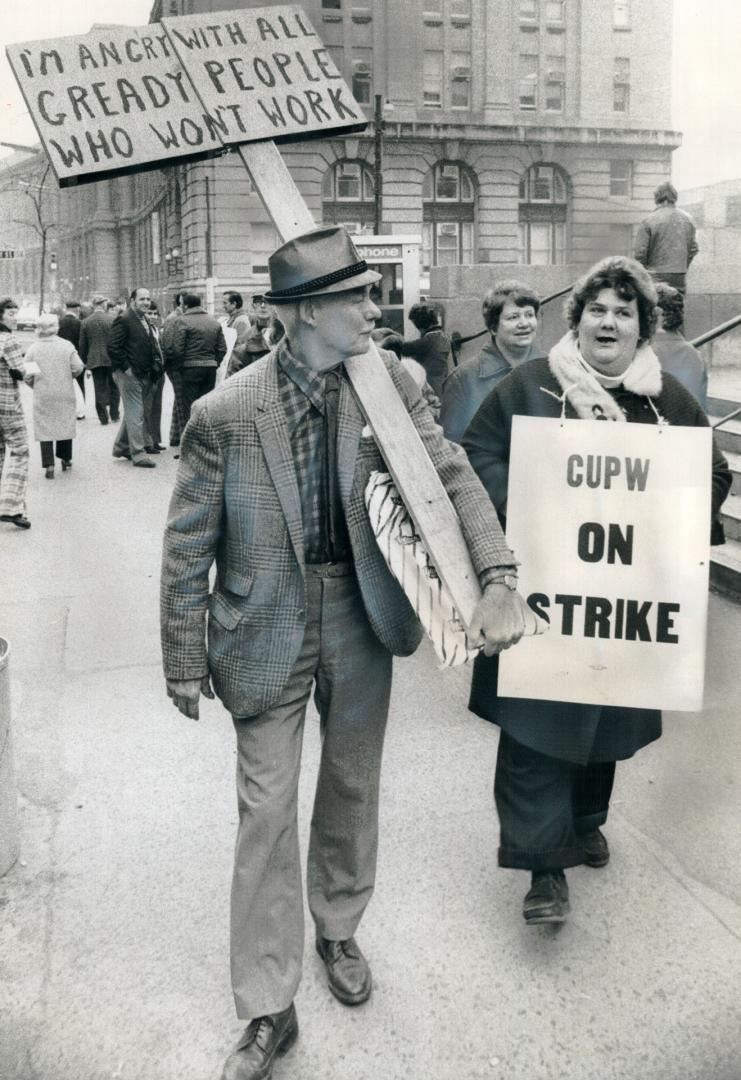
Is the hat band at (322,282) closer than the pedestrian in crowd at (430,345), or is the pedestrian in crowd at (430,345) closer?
the hat band at (322,282)

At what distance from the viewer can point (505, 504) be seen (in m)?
3.23

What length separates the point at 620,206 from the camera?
11.9 metres

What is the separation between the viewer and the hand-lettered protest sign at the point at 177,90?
98.8 inches

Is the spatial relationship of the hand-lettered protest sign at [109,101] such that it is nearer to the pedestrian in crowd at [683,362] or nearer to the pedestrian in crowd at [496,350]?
the pedestrian in crowd at [496,350]

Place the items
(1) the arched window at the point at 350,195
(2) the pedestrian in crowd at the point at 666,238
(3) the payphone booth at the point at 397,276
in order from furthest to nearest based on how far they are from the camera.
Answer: (1) the arched window at the point at 350,195 < (3) the payphone booth at the point at 397,276 < (2) the pedestrian in crowd at the point at 666,238

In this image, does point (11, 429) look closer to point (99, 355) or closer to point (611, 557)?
point (99, 355)

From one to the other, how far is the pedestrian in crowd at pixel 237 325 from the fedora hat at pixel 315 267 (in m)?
9.10

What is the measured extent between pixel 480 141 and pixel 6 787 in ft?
41.0

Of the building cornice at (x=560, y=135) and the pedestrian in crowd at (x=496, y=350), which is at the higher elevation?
the building cornice at (x=560, y=135)

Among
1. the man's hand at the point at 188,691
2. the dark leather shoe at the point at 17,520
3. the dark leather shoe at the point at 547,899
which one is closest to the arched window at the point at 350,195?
the dark leather shoe at the point at 17,520

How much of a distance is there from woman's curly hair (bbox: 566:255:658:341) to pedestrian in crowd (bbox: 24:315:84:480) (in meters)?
9.23

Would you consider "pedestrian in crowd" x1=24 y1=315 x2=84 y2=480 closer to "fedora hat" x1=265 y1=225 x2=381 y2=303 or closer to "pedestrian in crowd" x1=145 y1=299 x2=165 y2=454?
"pedestrian in crowd" x1=145 y1=299 x2=165 y2=454

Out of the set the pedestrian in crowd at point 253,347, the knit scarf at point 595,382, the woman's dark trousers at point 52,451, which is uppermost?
the pedestrian in crowd at point 253,347

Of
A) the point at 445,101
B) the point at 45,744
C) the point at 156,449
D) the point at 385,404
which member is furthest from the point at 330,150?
the point at 385,404
